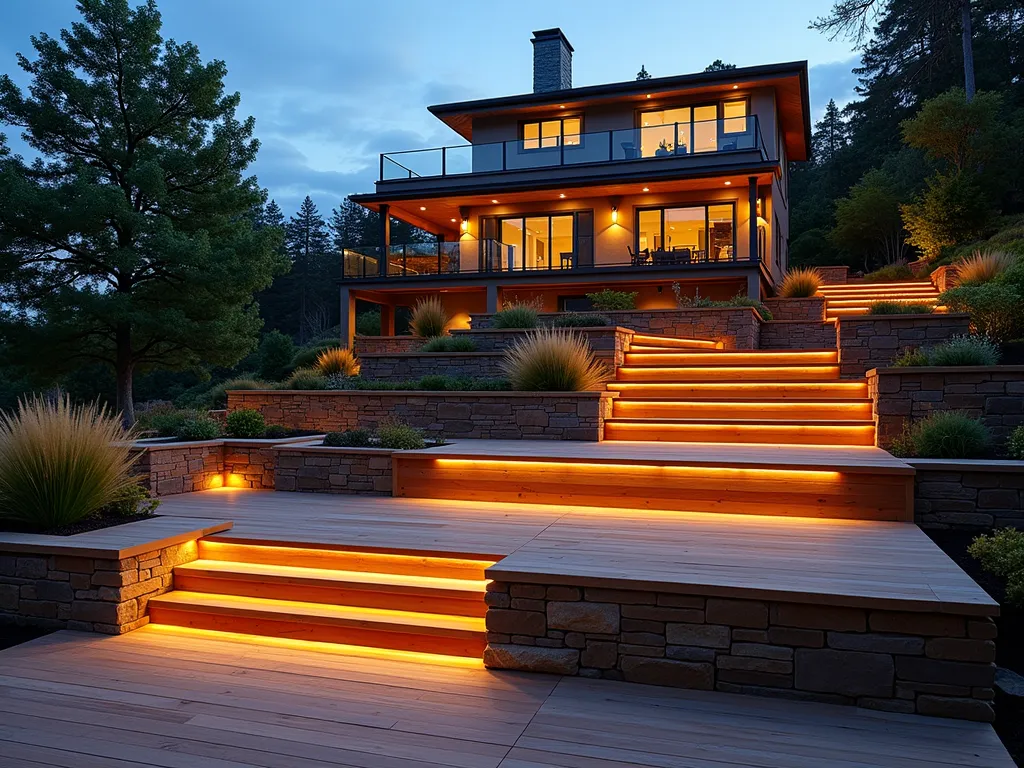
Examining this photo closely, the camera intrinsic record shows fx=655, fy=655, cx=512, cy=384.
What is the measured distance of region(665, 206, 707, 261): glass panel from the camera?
15562 mm

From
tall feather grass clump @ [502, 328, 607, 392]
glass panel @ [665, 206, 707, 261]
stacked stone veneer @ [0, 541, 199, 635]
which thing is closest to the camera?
stacked stone veneer @ [0, 541, 199, 635]

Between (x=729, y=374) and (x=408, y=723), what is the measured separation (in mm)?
6329

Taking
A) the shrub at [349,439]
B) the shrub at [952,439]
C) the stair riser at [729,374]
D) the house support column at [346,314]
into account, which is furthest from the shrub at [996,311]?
the house support column at [346,314]

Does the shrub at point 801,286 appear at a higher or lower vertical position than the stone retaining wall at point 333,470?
higher

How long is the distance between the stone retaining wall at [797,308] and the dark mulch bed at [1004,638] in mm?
10013

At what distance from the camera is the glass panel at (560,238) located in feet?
54.6

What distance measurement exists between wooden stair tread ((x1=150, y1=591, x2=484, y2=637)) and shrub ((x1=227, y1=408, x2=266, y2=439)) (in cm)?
329

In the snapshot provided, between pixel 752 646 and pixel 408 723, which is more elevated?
pixel 752 646

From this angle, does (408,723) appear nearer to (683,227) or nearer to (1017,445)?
(1017,445)

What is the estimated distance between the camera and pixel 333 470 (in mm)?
6145

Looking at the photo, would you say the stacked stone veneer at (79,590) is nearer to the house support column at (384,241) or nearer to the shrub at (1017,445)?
the shrub at (1017,445)

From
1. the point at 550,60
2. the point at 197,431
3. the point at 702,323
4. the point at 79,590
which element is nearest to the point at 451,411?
the point at 197,431

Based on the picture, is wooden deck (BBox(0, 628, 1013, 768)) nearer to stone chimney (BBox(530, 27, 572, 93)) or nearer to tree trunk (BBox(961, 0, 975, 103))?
stone chimney (BBox(530, 27, 572, 93))

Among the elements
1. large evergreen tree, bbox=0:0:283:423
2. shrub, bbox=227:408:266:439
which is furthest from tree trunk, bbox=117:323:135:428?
shrub, bbox=227:408:266:439
